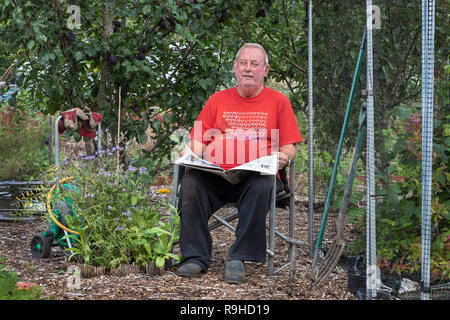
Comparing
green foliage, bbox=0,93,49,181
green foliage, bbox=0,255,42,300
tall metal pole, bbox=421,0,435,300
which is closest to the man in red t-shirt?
green foliage, bbox=0,255,42,300

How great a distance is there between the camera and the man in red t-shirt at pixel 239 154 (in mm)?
2941

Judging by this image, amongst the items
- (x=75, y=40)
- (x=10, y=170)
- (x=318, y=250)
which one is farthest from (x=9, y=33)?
(x=10, y=170)

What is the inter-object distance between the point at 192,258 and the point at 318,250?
715mm

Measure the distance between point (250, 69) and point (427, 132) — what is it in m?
1.37

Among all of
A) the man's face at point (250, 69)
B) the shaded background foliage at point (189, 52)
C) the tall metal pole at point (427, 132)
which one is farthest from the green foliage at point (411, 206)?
the man's face at point (250, 69)

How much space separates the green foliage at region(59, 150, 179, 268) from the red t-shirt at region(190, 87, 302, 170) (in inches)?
18.5

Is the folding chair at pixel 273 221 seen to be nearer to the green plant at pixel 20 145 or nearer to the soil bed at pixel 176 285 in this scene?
the soil bed at pixel 176 285

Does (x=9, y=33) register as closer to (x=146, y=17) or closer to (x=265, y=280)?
(x=146, y=17)

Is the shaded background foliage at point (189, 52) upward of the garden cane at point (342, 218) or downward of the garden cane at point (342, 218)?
upward

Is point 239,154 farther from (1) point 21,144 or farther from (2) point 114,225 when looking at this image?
(1) point 21,144

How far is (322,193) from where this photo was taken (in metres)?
3.66

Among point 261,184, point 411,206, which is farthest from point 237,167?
point 411,206

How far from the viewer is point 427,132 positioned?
2.05 m
